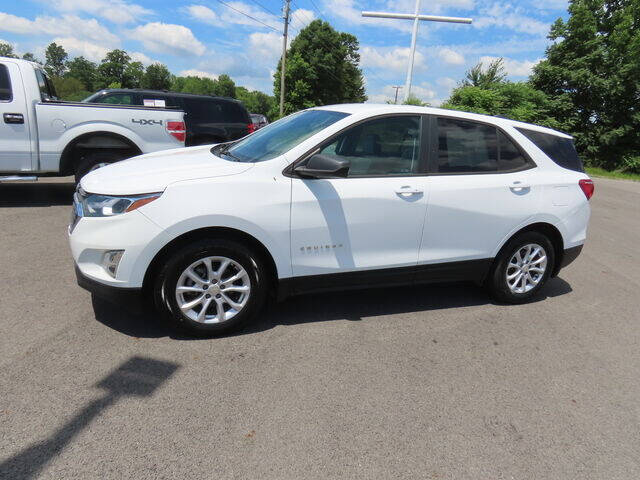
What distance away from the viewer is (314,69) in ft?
175

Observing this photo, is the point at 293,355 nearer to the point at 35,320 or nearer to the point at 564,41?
the point at 35,320

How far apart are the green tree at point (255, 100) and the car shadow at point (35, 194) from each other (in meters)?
109

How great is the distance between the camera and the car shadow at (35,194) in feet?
23.4

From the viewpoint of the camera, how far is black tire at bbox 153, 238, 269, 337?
124 inches

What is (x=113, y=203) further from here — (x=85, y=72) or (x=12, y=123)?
(x=85, y=72)

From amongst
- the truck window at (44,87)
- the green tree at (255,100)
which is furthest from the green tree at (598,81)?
the green tree at (255,100)

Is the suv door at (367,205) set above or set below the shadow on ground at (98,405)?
above

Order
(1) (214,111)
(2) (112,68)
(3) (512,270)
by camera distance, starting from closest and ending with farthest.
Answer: (3) (512,270) → (1) (214,111) → (2) (112,68)

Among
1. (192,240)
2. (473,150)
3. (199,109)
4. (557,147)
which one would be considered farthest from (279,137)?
(199,109)

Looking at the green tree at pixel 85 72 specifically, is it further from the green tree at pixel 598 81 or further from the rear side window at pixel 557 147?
the rear side window at pixel 557 147

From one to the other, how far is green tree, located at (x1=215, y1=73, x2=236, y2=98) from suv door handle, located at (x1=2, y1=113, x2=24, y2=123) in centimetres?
13598

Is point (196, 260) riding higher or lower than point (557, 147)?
lower

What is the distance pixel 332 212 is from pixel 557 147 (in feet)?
8.20

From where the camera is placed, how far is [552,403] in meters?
2.90
